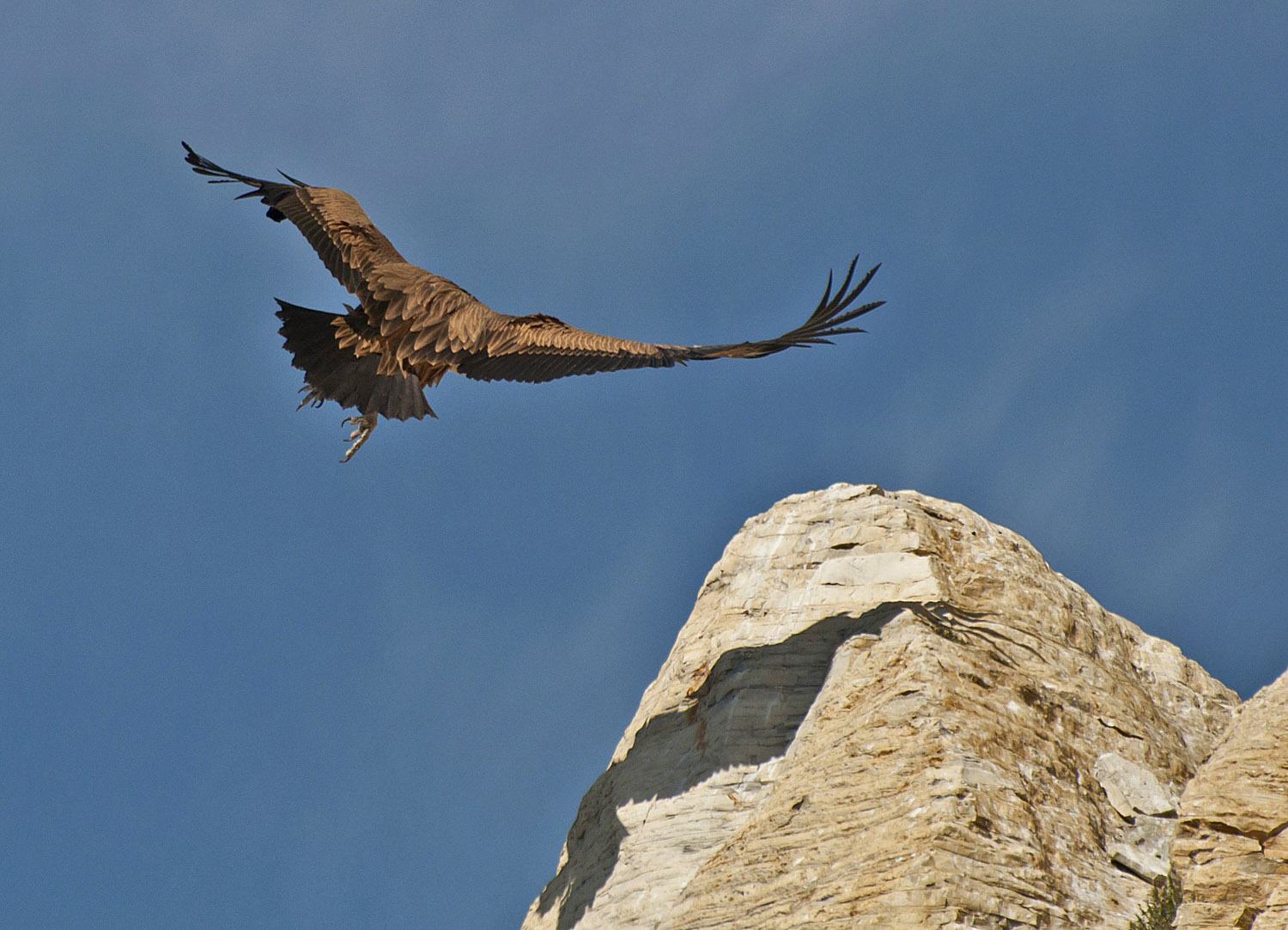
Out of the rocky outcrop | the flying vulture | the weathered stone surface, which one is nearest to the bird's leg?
the flying vulture

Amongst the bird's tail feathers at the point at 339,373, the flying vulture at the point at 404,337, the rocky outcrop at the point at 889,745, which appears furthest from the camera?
the bird's tail feathers at the point at 339,373

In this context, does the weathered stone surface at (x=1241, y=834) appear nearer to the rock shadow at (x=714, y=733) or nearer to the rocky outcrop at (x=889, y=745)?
the rocky outcrop at (x=889, y=745)

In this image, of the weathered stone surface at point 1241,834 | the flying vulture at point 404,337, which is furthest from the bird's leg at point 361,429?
the weathered stone surface at point 1241,834

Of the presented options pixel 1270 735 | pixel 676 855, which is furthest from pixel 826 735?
pixel 1270 735

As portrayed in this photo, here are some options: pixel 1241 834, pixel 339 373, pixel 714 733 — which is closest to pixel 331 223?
pixel 339 373

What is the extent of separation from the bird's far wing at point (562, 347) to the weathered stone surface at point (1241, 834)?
571cm

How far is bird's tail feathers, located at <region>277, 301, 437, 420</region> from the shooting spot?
1587 cm

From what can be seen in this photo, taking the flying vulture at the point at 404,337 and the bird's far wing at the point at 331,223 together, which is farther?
the bird's far wing at the point at 331,223

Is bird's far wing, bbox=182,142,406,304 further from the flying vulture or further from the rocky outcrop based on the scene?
the rocky outcrop

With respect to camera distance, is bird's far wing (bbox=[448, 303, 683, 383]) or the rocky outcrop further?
bird's far wing (bbox=[448, 303, 683, 383])

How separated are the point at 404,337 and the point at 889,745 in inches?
282

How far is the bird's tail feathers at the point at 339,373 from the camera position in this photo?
15.9 m

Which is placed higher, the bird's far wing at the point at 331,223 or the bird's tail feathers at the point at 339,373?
the bird's far wing at the point at 331,223

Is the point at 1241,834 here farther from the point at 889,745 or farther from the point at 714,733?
the point at 714,733
